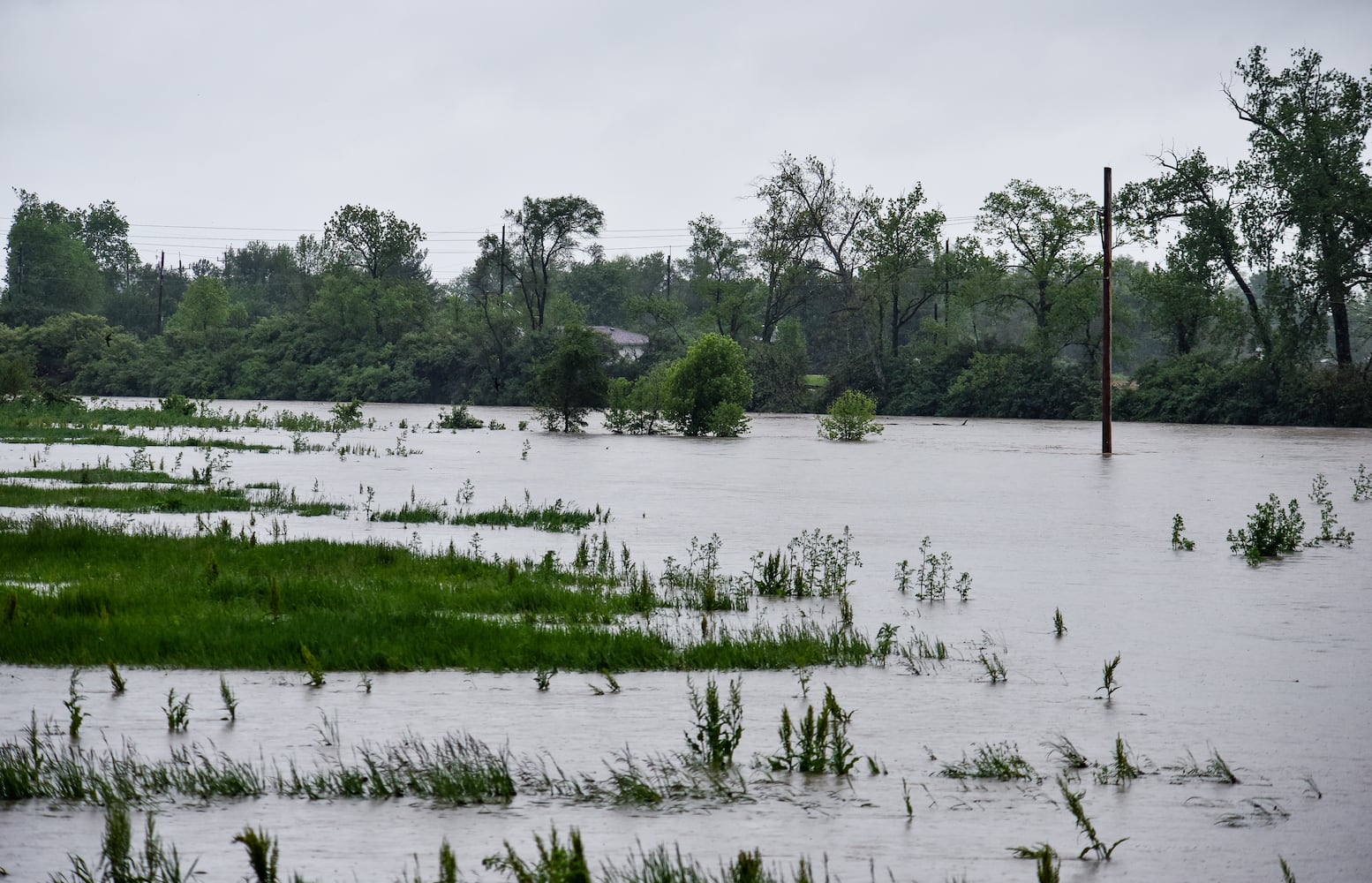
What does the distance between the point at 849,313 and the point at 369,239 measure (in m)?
46.4

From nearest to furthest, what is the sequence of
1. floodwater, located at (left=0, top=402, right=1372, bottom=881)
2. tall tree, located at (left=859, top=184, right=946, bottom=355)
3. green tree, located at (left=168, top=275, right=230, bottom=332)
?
1. floodwater, located at (left=0, top=402, right=1372, bottom=881)
2. tall tree, located at (left=859, top=184, right=946, bottom=355)
3. green tree, located at (left=168, top=275, right=230, bottom=332)

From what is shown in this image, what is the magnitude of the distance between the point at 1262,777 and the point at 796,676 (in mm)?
3478

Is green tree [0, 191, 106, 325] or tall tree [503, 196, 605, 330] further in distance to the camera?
green tree [0, 191, 106, 325]

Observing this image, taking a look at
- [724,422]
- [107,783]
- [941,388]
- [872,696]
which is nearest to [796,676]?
[872,696]

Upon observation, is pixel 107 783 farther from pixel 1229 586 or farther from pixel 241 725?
pixel 1229 586

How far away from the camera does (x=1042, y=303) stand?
79.5m

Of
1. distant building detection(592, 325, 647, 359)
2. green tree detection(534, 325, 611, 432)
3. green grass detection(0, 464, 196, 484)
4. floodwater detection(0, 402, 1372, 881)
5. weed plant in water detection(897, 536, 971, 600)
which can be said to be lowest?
floodwater detection(0, 402, 1372, 881)

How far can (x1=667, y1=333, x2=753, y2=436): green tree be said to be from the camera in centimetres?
5106

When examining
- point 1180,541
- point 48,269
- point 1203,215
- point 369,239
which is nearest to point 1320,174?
point 1203,215

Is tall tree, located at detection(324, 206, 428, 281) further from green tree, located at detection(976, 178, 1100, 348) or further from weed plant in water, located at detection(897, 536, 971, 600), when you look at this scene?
weed plant in water, located at detection(897, 536, 971, 600)

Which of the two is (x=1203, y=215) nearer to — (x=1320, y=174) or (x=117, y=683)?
(x=1320, y=174)

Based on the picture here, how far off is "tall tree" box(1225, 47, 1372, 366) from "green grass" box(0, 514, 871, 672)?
54.2m

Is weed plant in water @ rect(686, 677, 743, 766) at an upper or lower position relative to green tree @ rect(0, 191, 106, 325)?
lower

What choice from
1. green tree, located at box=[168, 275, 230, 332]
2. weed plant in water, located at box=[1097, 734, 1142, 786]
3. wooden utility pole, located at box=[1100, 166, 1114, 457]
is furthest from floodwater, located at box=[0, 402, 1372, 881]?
green tree, located at box=[168, 275, 230, 332]
